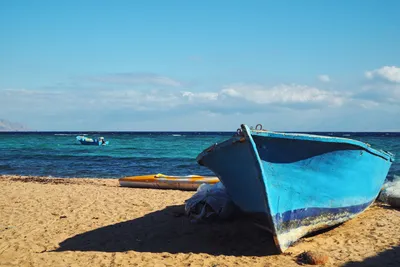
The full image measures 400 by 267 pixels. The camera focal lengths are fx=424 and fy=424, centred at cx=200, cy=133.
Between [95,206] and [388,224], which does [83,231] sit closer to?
[95,206]

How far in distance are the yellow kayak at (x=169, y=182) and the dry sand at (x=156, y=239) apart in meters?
2.62

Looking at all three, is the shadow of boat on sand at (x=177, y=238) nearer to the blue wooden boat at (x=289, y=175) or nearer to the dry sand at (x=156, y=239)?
the dry sand at (x=156, y=239)

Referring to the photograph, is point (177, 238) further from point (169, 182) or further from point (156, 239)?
point (169, 182)

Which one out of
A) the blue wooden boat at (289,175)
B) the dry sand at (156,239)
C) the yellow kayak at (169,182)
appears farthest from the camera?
the yellow kayak at (169,182)

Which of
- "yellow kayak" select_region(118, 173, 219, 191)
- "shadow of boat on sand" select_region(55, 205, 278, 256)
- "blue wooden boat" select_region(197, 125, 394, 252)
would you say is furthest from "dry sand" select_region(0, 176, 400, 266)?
"yellow kayak" select_region(118, 173, 219, 191)

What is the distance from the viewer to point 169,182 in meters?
12.5

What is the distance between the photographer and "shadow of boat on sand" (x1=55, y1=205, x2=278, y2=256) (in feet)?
20.8

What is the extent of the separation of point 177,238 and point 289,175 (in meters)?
2.20

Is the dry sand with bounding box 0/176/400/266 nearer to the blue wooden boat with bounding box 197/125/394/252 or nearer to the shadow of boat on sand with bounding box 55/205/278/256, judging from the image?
the shadow of boat on sand with bounding box 55/205/278/256

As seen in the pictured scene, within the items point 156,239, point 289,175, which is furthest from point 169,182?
point 289,175

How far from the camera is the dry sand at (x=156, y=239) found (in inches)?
231

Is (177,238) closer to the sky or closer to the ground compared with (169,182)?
closer to the ground

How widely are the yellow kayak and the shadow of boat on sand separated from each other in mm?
4260

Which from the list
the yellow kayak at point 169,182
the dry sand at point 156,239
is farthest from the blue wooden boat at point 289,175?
the yellow kayak at point 169,182
